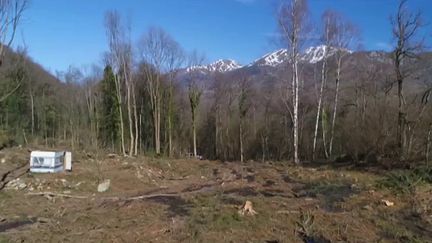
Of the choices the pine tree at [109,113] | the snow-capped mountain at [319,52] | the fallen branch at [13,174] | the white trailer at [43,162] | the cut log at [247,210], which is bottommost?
the cut log at [247,210]

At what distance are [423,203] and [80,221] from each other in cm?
941

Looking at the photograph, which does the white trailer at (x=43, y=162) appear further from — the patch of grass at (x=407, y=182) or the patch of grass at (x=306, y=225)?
the patch of grass at (x=407, y=182)

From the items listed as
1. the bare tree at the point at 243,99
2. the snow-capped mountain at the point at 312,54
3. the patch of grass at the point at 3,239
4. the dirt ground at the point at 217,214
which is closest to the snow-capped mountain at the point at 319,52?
the snow-capped mountain at the point at 312,54

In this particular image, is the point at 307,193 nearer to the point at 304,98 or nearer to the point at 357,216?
the point at 357,216

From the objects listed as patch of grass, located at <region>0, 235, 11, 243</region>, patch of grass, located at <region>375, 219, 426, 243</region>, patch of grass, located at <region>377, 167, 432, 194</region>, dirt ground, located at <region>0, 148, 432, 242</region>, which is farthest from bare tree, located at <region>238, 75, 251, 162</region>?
patch of grass, located at <region>0, 235, 11, 243</region>

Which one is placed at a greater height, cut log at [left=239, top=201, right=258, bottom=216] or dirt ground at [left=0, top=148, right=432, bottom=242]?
cut log at [left=239, top=201, right=258, bottom=216]

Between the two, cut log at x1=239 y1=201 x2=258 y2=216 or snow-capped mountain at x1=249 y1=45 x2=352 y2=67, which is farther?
snow-capped mountain at x1=249 y1=45 x2=352 y2=67

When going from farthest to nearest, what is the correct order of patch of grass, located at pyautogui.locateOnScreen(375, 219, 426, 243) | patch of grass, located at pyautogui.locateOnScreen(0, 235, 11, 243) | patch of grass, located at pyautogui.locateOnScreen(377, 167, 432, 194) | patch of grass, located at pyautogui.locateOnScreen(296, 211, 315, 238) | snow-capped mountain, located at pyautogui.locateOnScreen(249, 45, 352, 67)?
snow-capped mountain, located at pyautogui.locateOnScreen(249, 45, 352, 67) → patch of grass, located at pyautogui.locateOnScreen(377, 167, 432, 194) → patch of grass, located at pyautogui.locateOnScreen(296, 211, 315, 238) → patch of grass, located at pyautogui.locateOnScreen(375, 219, 426, 243) → patch of grass, located at pyautogui.locateOnScreen(0, 235, 11, 243)

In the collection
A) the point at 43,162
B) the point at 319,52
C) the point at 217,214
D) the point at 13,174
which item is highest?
the point at 319,52

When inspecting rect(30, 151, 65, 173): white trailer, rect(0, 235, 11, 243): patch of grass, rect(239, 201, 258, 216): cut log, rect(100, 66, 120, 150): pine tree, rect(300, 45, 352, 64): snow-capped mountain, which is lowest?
rect(0, 235, 11, 243): patch of grass

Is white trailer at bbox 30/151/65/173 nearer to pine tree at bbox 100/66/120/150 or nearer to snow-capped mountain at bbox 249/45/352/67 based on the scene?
snow-capped mountain at bbox 249/45/352/67

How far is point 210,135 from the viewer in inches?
2324

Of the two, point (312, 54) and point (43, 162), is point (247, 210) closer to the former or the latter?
point (43, 162)

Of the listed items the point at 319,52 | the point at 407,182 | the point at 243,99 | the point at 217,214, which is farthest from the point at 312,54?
the point at 217,214
